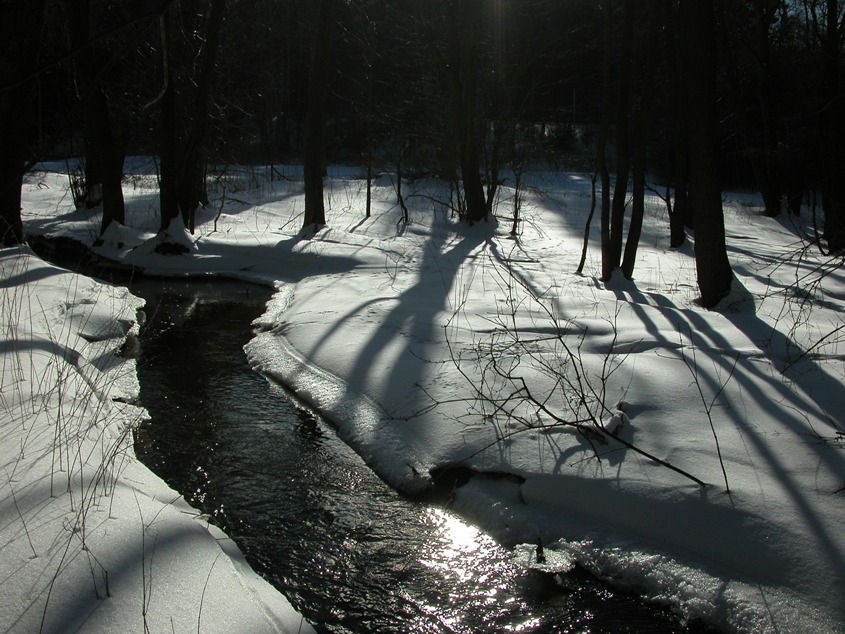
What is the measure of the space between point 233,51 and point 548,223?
9636 mm

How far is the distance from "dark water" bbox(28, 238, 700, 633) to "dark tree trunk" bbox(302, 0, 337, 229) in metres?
9.37

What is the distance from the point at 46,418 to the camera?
15.4 ft

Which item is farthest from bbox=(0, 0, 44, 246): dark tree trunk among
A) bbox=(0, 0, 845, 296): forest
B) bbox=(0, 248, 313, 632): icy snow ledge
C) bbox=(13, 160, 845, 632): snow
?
bbox=(0, 248, 313, 632): icy snow ledge

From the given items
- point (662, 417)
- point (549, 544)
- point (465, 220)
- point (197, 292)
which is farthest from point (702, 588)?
point (465, 220)

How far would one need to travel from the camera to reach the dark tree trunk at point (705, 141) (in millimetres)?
8680

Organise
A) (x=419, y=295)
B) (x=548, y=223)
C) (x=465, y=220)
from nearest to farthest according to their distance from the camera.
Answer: (x=419, y=295) < (x=465, y=220) < (x=548, y=223)

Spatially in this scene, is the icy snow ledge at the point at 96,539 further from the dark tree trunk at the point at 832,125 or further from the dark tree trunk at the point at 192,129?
the dark tree trunk at the point at 832,125

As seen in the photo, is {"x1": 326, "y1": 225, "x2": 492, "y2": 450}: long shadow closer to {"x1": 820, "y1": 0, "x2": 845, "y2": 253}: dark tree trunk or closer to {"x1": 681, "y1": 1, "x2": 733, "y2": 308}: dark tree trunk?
{"x1": 681, "y1": 1, "x2": 733, "y2": 308}: dark tree trunk

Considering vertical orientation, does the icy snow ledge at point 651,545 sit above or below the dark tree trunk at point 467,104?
below

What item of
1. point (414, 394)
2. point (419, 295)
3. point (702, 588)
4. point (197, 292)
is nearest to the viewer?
point (702, 588)

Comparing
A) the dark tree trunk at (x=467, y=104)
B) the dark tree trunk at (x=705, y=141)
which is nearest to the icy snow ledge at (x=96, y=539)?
the dark tree trunk at (x=705, y=141)

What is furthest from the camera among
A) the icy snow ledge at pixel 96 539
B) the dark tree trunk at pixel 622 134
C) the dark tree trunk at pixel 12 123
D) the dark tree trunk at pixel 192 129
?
the dark tree trunk at pixel 192 129

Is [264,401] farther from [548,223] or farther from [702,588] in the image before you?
[548,223]

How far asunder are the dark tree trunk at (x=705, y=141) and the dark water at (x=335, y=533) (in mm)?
5473
